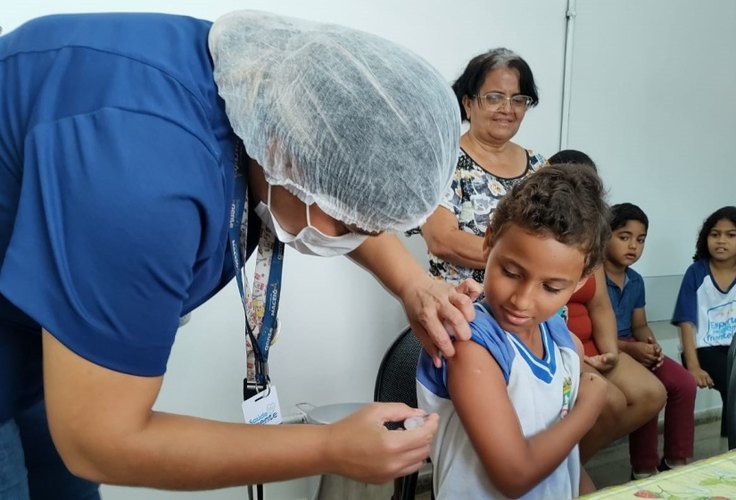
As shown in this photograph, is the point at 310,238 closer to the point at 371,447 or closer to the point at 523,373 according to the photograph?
the point at 371,447

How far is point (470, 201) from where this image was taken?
2.10m

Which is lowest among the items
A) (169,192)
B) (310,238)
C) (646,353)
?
(646,353)

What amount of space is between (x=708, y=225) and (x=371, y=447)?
2.82 meters

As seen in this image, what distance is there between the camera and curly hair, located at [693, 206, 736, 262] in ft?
9.87

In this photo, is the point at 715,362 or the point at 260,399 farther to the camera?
the point at 715,362

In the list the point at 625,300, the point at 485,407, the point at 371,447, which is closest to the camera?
the point at 371,447

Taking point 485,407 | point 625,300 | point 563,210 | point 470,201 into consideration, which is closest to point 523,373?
point 485,407

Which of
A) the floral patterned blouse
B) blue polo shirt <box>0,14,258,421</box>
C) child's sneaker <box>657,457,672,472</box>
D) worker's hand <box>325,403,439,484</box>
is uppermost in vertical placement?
blue polo shirt <box>0,14,258,421</box>

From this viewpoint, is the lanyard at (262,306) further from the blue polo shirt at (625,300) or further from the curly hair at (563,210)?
the blue polo shirt at (625,300)

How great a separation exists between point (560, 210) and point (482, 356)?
33 centimetres

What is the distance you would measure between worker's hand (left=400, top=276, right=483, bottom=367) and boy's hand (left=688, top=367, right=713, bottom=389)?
2144mm

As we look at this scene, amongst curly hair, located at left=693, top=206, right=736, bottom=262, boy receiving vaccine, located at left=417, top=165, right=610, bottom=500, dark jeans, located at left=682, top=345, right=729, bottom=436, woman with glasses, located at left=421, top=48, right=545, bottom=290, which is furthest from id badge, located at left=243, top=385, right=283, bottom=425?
curly hair, located at left=693, top=206, right=736, bottom=262

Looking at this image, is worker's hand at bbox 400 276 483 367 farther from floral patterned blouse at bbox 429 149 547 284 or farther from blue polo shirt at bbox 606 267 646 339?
blue polo shirt at bbox 606 267 646 339

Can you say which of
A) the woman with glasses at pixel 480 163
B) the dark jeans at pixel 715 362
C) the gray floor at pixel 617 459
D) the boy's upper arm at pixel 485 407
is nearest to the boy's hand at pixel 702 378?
the dark jeans at pixel 715 362
